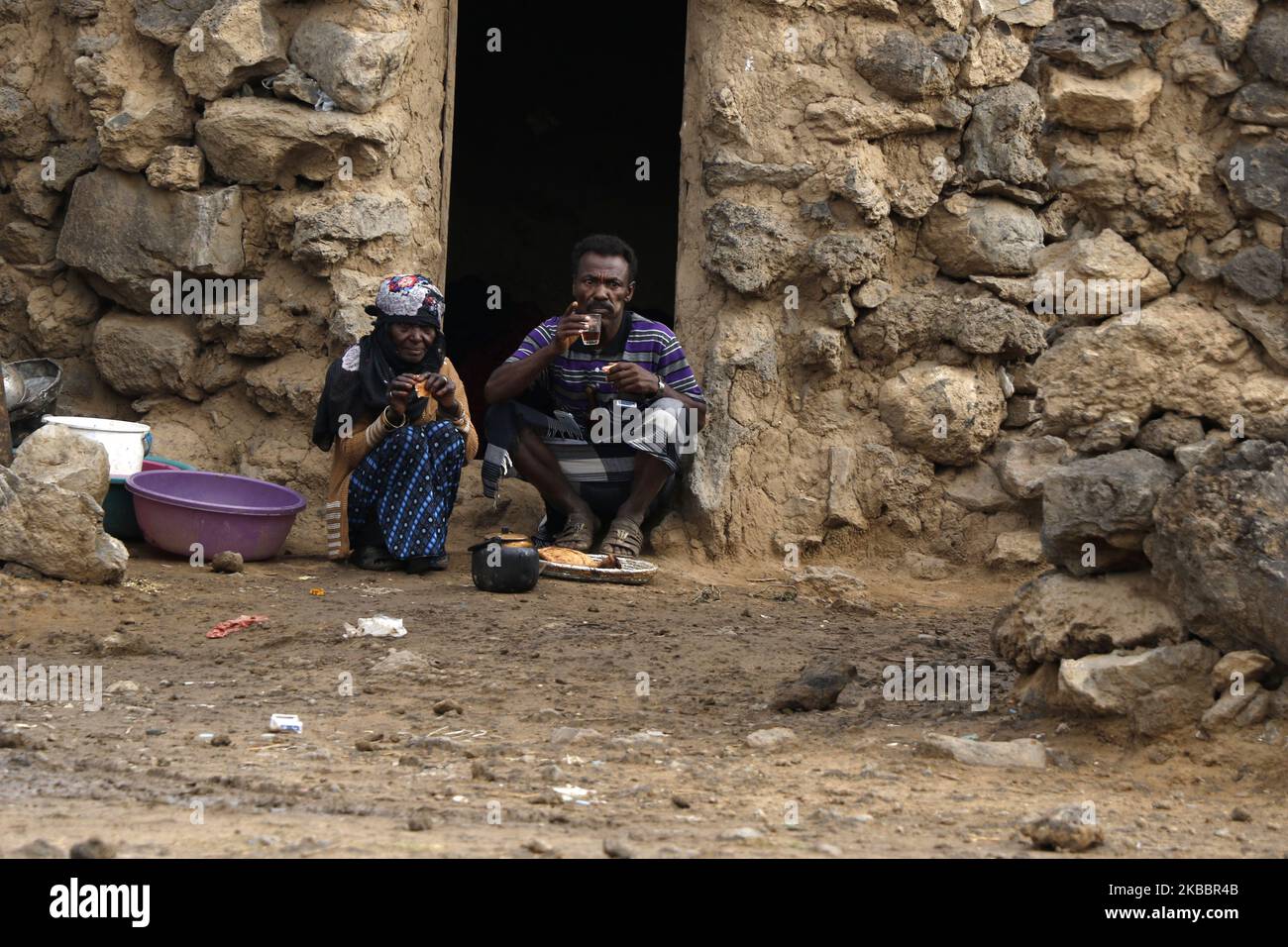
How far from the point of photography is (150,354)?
699 centimetres

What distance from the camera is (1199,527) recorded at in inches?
141

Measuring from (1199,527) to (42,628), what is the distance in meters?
3.39

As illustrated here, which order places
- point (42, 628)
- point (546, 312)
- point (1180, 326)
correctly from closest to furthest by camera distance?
point (1180, 326), point (42, 628), point (546, 312)

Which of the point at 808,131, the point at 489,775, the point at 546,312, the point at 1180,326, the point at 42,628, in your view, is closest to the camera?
the point at 489,775

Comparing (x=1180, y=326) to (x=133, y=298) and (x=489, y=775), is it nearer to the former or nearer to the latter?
(x=489, y=775)

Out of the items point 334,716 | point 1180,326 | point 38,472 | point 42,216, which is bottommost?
point 334,716

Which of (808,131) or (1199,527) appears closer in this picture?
(1199,527)

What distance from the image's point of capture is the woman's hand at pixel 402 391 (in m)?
6.17

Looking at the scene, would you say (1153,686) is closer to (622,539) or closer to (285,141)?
(622,539)

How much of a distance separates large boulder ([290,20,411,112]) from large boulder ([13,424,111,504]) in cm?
176

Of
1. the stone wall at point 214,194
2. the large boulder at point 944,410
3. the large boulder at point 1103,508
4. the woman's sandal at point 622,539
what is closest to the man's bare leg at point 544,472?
the woman's sandal at point 622,539

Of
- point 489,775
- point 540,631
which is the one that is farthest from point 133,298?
point 489,775

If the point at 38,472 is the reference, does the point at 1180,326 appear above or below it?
above

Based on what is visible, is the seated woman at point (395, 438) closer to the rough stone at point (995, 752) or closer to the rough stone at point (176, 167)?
the rough stone at point (176, 167)
